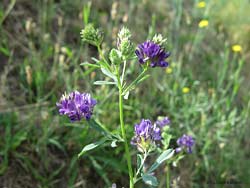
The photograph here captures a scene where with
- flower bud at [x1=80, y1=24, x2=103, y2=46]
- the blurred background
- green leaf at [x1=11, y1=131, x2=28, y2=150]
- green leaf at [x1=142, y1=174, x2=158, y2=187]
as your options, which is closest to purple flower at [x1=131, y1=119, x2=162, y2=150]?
green leaf at [x1=142, y1=174, x2=158, y2=187]

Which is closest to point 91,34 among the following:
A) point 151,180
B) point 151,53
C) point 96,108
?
point 151,53

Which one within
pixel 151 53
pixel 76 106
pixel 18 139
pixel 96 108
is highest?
pixel 151 53

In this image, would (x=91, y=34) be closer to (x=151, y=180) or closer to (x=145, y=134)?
(x=145, y=134)

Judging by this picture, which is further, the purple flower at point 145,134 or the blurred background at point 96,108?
the blurred background at point 96,108

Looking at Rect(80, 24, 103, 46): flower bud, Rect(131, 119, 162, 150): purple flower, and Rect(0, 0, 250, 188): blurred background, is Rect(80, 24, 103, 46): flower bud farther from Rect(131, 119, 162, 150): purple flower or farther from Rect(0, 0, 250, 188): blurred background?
Rect(0, 0, 250, 188): blurred background

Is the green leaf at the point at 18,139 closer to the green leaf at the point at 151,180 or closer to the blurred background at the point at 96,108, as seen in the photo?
the blurred background at the point at 96,108

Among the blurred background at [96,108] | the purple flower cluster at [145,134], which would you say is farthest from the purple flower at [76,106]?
the blurred background at [96,108]
